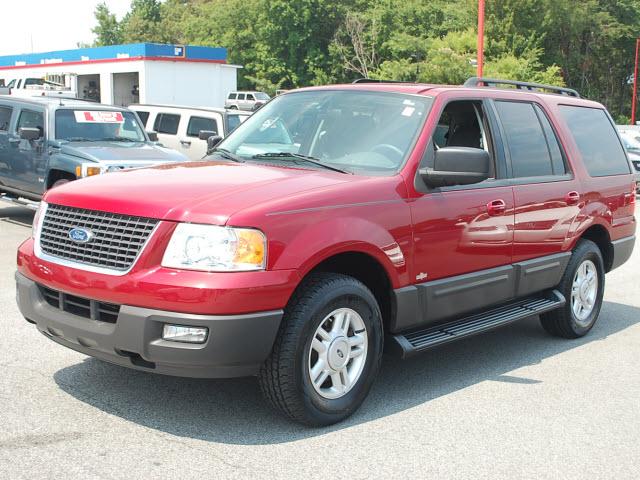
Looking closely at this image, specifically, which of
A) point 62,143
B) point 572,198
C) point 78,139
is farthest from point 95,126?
point 572,198

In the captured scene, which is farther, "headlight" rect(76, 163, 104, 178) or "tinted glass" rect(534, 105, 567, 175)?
"headlight" rect(76, 163, 104, 178)

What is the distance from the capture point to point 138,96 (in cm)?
4638

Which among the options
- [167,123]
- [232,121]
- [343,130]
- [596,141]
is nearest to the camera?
[343,130]

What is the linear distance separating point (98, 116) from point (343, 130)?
7519 millimetres

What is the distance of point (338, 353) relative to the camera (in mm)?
4512

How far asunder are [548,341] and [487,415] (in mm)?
2165

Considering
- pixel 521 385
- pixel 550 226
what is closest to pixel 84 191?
pixel 521 385

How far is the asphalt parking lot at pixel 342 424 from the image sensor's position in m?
3.94

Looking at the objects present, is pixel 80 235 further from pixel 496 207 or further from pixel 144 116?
pixel 144 116

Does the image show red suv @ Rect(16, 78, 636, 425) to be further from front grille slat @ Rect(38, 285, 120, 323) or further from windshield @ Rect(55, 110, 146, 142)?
windshield @ Rect(55, 110, 146, 142)

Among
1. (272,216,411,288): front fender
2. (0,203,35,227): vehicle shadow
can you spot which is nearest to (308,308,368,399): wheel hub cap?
(272,216,411,288): front fender

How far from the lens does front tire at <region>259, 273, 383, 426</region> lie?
4.23m

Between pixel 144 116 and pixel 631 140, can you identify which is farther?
pixel 631 140

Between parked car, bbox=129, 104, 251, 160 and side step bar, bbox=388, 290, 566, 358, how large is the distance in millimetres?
9707
